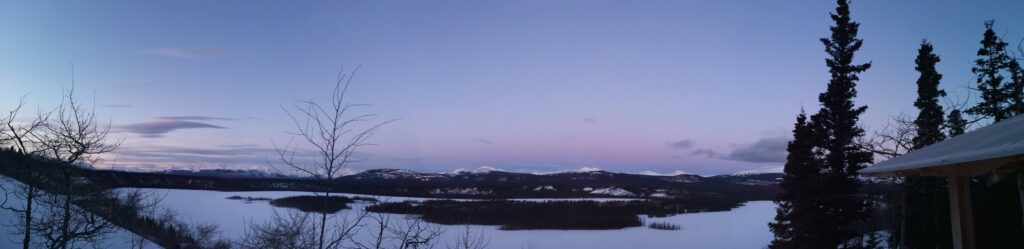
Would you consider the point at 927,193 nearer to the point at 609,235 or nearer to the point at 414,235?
the point at 414,235

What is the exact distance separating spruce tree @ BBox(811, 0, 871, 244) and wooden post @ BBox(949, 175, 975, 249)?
15373 mm

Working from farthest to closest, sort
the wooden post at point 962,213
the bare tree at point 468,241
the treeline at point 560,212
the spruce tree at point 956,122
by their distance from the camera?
the treeline at point 560,212, the spruce tree at point 956,122, the bare tree at point 468,241, the wooden post at point 962,213

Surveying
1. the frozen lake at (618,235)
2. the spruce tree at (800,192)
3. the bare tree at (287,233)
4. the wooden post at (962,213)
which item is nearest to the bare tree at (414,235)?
the bare tree at (287,233)

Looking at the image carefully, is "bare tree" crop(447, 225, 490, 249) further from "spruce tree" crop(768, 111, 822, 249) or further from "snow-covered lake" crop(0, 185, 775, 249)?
"spruce tree" crop(768, 111, 822, 249)

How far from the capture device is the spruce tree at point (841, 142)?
20.3 meters

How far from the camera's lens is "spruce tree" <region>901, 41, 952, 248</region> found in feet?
64.4

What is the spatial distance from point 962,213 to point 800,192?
1650 cm

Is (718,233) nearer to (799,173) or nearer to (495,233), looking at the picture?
(495,233)

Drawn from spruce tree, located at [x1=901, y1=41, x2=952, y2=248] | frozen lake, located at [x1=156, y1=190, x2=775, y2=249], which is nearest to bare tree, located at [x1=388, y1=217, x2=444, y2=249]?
spruce tree, located at [x1=901, y1=41, x2=952, y2=248]

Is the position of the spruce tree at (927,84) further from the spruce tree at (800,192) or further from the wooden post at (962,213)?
the wooden post at (962,213)

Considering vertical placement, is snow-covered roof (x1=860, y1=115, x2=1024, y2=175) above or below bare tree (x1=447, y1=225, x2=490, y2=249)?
above

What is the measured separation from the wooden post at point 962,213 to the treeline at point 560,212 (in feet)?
162

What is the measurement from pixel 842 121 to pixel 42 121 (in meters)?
22.0

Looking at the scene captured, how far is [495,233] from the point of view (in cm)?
5631
